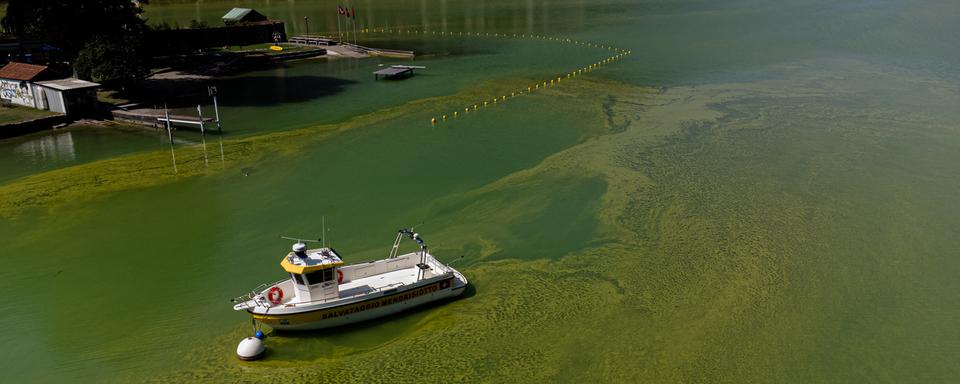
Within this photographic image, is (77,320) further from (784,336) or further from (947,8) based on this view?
(947,8)

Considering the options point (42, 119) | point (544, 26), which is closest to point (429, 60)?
point (544, 26)

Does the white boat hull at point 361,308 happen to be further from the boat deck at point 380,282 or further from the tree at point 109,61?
the tree at point 109,61

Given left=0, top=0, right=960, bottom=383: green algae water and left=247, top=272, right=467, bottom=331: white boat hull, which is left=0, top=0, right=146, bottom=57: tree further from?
left=247, top=272, right=467, bottom=331: white boat hull

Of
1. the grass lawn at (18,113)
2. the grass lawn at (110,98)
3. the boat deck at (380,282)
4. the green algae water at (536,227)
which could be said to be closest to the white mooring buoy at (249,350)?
the green algae water at (536,227)

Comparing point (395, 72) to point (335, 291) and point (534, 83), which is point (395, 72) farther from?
point (335, 291)

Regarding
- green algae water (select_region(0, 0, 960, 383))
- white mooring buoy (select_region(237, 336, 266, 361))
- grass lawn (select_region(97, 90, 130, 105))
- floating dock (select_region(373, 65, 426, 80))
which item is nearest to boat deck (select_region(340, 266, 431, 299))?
green algae water (select_region(0, 0, 960, 383))

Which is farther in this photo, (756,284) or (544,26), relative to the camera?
(544,26)
